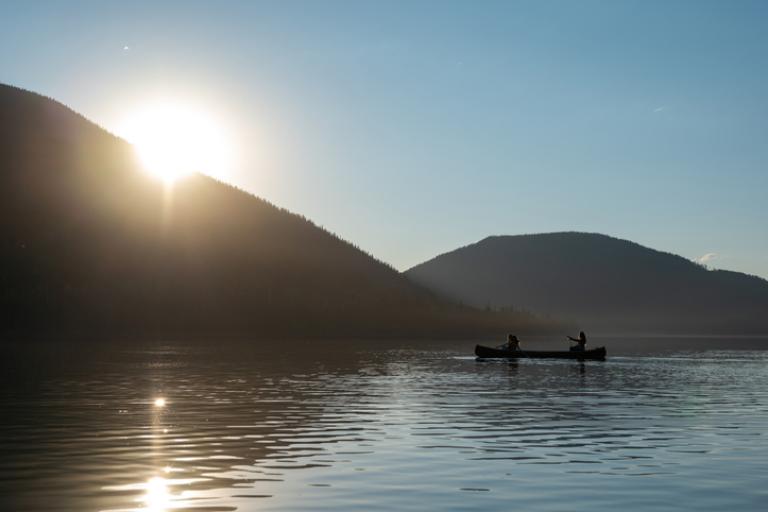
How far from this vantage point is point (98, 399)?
194 feet

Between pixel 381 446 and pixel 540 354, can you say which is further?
pixel 540 354

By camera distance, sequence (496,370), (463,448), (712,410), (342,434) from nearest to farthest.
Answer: (463,448)
(342,434)
(712,410)
(496,370)

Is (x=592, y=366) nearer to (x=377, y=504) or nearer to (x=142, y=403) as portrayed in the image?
(x=142, y=403)

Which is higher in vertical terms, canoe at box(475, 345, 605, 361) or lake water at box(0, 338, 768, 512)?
canoe at box(475, 345, 605, 361)

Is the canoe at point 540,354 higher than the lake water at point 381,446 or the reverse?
higher

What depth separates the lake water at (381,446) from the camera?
89.6ft

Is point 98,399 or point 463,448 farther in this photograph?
point 98,399

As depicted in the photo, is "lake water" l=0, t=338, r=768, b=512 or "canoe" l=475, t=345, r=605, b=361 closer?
"lake water" l=0, t=338, r=768, b=512

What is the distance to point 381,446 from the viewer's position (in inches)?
1480

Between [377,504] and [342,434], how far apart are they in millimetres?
15435

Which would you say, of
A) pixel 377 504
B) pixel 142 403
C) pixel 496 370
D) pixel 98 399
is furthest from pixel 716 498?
pixel 496 370

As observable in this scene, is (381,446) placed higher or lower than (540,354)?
lower

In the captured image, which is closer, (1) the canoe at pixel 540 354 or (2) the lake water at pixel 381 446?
(2) the lake water at pixel 381 446

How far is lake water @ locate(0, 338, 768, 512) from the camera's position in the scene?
27297mm
